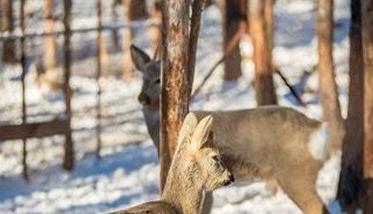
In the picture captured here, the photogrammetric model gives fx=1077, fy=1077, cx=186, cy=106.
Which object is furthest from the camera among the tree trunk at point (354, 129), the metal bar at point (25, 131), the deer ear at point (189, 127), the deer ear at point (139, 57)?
the metal bar at point (25, 131)

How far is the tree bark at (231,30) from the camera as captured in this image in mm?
19172

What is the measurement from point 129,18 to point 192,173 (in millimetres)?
15272

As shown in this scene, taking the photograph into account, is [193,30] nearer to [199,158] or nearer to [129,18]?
[199,158]

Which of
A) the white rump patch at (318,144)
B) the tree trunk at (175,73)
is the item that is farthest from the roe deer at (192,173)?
the white rump patch at (318,144)

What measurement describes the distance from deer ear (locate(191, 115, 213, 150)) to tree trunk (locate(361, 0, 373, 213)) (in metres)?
4.20

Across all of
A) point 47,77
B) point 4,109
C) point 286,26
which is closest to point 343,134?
point 4,109

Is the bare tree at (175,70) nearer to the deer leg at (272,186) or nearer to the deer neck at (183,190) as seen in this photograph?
the deer neck at (183,190)

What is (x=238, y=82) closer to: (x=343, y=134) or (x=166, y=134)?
(x=343, y=134)

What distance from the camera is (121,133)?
15.6 m

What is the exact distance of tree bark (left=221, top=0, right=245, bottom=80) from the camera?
19.2 meters

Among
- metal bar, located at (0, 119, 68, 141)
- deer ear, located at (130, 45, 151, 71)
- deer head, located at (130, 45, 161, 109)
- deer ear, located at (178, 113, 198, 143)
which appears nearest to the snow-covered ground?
metal bar, located at (0, 119, 68, 141)

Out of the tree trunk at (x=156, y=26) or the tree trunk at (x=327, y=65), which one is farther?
the tree trunk at (x=156, y=26)

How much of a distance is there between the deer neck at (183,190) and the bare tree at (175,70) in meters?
2.20

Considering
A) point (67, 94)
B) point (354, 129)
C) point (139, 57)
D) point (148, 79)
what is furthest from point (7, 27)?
point (354, 129)
